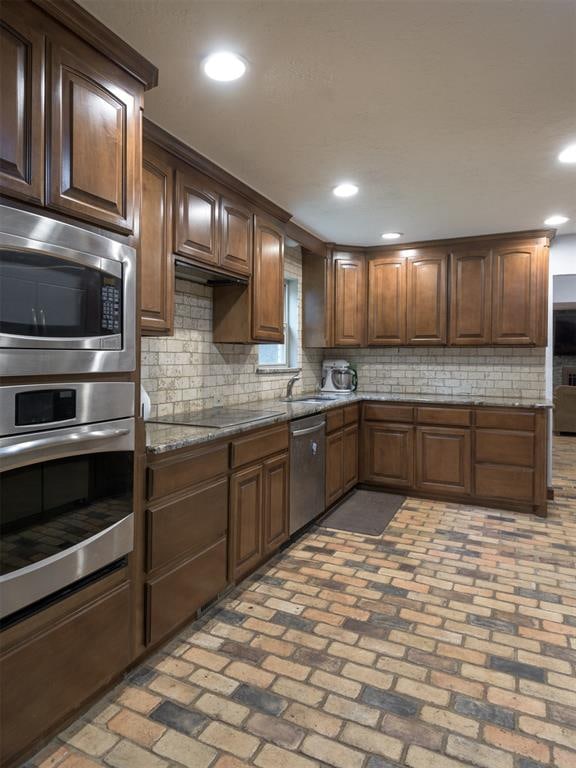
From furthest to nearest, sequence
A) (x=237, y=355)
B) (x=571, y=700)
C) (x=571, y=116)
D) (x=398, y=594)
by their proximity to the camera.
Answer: (x=237, y=355) < (x=398, y=594) < (x=571, y=116) < (x=571, y=700)

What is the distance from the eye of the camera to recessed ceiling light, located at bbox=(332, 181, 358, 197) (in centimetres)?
308

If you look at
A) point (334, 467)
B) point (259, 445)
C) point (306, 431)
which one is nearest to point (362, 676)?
point (259, 445)

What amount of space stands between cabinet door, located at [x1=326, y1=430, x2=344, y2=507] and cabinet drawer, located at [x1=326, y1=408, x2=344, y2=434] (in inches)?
2.0

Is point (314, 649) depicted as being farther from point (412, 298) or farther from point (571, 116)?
point (412, 298)

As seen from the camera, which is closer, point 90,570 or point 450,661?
point 90,570

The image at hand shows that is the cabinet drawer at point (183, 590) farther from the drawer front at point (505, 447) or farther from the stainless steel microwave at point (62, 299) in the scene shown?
the drawer front at point (505, 447)

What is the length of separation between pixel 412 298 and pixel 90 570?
3.82 metres

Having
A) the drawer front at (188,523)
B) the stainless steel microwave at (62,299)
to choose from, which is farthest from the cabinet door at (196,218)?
the drawer front at (188,523)

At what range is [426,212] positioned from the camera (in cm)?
365

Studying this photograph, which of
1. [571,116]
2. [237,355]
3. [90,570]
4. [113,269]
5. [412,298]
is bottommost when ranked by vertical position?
[90,570]

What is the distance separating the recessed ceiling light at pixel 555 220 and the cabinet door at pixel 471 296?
515mm

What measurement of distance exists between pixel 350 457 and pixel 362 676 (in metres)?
2.42

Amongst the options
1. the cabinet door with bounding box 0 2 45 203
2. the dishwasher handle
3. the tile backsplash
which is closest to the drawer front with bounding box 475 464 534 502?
the tile backsplash

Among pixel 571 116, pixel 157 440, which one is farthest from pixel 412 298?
pixel 157 440
